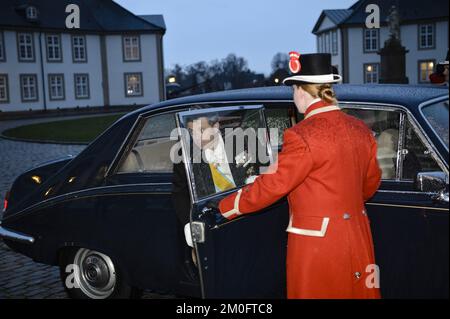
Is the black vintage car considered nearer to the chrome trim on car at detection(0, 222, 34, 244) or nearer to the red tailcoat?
the chrome trim on car at detection(0, 222, 34, 244)

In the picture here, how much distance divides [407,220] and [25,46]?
49.5m

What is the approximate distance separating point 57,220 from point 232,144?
181 centimetres

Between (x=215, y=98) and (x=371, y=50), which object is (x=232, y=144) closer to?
(x=215, y=98)

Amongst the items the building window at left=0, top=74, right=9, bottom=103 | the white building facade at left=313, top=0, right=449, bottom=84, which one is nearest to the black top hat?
the building window at left=0, top=74, right=9, bottom=103

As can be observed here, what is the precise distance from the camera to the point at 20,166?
49.5 ft

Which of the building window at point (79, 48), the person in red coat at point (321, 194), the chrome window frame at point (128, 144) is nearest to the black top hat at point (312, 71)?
the person in red coat at point (321, 194)

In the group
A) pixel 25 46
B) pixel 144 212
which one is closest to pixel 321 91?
pixel 144 212

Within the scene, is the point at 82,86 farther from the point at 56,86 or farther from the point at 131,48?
the point at 131,48

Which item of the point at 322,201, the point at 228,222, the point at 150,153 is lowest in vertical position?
the point at 228,222

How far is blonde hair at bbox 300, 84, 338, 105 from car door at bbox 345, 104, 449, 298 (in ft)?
2.08

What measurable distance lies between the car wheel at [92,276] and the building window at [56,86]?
47574 millimetres

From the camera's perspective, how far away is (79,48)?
2036 inches

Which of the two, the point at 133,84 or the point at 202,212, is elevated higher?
the point at 133,84
